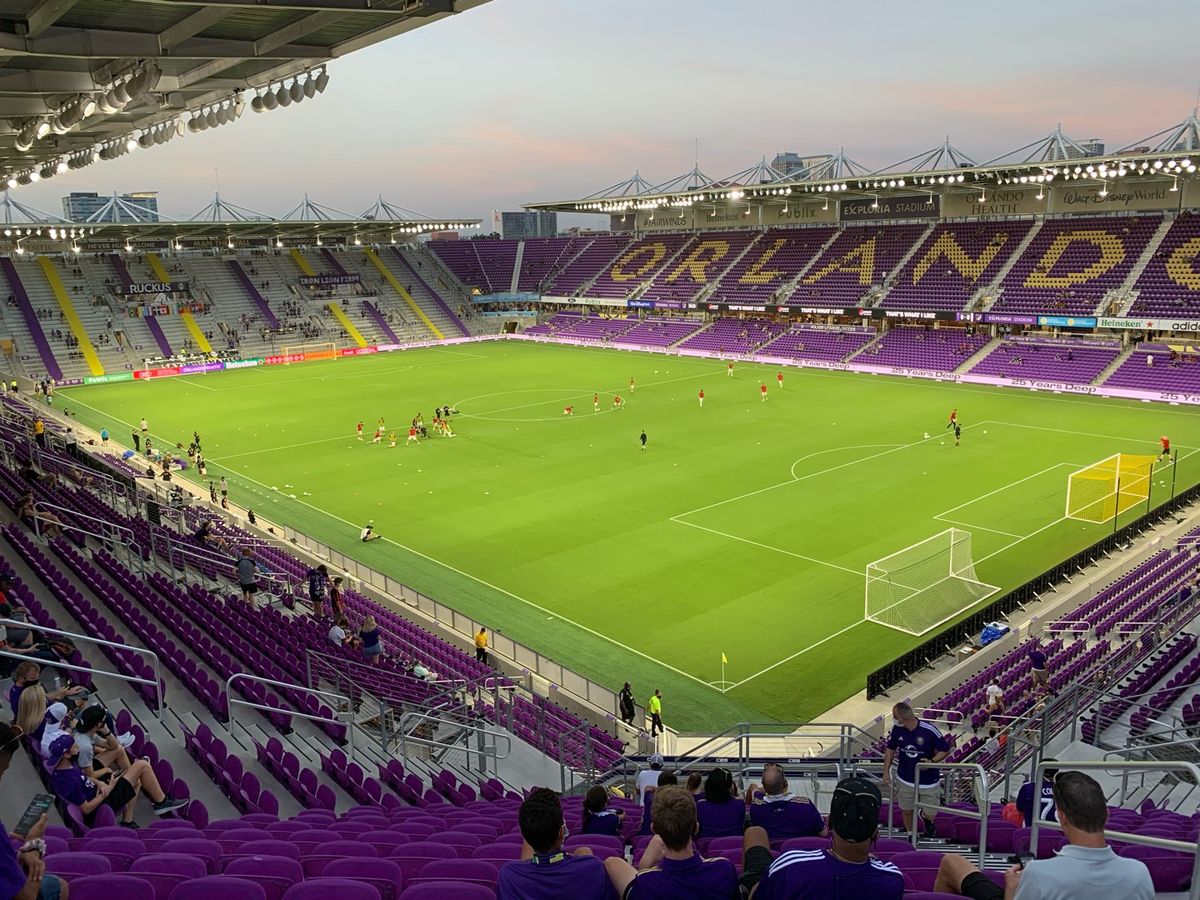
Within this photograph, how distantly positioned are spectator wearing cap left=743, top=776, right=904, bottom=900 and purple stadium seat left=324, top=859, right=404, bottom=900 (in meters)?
2.83

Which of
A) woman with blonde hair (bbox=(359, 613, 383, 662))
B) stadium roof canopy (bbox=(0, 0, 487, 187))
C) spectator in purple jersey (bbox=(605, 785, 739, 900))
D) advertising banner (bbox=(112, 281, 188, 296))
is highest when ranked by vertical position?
stadium roof canopy (bbox=(0, 0, 487, 187))

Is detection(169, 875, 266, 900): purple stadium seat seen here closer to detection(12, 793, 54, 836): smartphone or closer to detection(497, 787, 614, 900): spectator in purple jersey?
detection(12, 793, 54, 836): smartphone

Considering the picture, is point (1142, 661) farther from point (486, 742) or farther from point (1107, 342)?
point (1107, 342)

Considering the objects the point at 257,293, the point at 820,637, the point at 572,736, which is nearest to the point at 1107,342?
the point at 820,637

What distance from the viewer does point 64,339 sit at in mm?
68875

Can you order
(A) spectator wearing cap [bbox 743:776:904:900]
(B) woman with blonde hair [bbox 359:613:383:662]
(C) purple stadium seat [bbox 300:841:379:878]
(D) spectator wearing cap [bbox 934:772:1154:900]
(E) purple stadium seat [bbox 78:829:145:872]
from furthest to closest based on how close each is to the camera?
(B) woman with blonde hair [bbox 359:613:383:662]
(C) purple stadium seat [bbox 300:841:379:878]
(E) purple stadium seat [bbox 78:829:145:872]
(A) spectator wearing cap [bbox 743:776:904:900]
(D) spectator wearing cap [bbox 934:772:1154:900]

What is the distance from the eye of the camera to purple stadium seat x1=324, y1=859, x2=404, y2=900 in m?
5.83

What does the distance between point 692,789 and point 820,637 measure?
47.4ft

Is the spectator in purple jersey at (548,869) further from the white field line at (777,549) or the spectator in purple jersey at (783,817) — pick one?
the white field line at (777,549)

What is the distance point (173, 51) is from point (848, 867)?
14.8m

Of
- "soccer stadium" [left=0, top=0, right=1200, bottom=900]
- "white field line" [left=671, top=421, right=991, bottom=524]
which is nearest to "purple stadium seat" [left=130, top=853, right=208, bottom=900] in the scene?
"soccer stadium" [left=0, top=0, right=1200, bottom=900]

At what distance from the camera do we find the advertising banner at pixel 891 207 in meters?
Answer: 73.9

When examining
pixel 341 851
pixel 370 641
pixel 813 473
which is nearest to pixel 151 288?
pixel 813 473

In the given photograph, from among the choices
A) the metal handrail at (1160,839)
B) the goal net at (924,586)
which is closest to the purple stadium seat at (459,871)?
the metal handrail at (1160,839)
